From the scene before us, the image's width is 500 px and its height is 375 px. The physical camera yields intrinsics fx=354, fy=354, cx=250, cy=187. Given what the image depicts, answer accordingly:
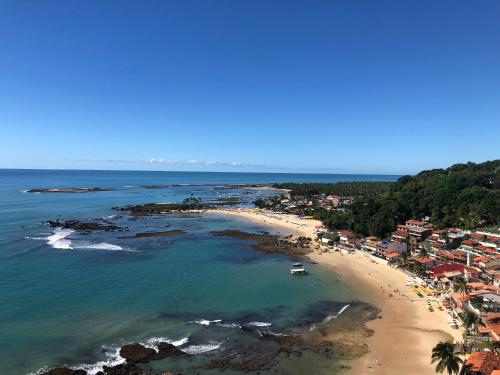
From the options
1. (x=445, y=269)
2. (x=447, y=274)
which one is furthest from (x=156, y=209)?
(x=447, y=274)

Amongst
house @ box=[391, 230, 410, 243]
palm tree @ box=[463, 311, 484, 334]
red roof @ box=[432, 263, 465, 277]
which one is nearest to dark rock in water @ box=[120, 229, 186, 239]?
house @ box=[391, 230, 410, 243]

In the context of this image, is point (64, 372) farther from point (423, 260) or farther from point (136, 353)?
point (423, 260)

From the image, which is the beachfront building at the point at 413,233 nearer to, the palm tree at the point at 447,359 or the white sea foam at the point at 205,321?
the palm tree at the point at 447,359

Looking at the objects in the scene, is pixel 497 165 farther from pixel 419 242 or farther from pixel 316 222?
pixel 419 242

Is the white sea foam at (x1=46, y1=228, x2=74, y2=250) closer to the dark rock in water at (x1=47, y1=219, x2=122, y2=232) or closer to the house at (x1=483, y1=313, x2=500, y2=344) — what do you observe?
the dark rock in water at (x1=47, y1=219, x2=122, y2=232)

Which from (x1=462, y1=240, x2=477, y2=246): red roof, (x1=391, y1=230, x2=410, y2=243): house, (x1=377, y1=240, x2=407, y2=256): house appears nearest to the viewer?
(x1=462, y1=240, x2=477, y2=246): red roof

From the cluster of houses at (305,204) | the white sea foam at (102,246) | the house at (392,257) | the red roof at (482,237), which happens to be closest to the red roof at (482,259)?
the red roof at (482,237)
